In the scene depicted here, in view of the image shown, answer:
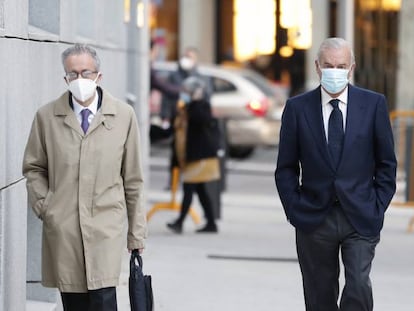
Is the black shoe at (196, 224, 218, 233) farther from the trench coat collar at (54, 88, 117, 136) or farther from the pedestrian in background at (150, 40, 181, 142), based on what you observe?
the trench coat collar at (54, 88, 117, 136)

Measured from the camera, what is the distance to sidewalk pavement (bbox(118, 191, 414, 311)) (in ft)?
30.7

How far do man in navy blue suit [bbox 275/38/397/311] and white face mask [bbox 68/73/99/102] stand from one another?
3.36 ft

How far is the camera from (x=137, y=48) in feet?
45.5

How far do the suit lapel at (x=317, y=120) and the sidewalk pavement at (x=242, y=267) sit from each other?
2.76 m

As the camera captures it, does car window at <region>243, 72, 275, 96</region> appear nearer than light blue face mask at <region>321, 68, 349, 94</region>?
No

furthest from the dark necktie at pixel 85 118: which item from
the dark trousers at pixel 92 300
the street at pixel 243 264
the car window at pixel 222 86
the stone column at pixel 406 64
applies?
the stone column at pixel 406 64

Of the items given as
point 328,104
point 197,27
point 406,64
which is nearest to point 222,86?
point 406,64

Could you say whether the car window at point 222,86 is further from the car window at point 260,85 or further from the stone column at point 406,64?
the stone column at point 406,64

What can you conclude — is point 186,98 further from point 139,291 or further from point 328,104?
point 139,291

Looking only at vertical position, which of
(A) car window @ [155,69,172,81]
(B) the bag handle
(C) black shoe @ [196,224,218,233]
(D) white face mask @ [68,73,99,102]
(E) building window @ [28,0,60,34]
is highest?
(E) building window @ [28,0,60,34]

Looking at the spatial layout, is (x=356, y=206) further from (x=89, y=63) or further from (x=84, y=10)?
(x=84, y=10)

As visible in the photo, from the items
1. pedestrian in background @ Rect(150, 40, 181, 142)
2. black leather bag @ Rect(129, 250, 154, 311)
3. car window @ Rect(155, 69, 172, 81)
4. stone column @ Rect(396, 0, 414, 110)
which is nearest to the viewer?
black leather bag @ Rect(129, 250, 154, 311)

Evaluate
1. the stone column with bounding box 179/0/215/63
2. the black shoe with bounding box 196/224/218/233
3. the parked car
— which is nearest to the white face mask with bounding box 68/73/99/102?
the black shoe with bounding box 196/224/218/233

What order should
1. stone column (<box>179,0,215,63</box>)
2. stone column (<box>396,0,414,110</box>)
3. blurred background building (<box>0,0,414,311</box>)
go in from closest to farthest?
blurred background building (<box>0,0,414,311</box>), stone column (<box>396,0,414,110</box>), stone column (<box>179,0,215,63</box>)
